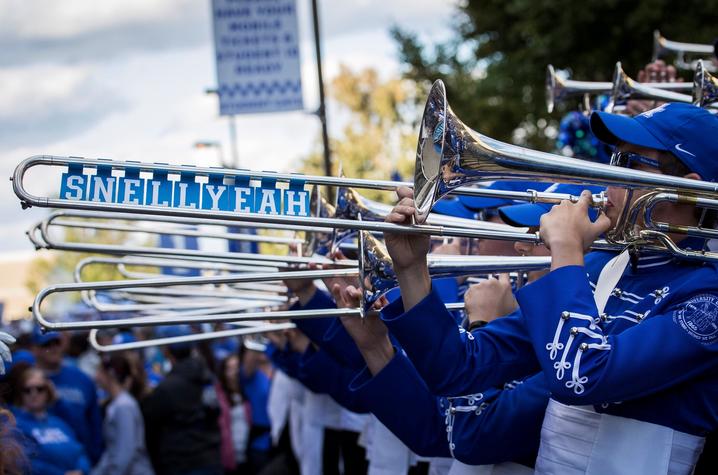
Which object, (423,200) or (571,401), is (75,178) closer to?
(423,200)

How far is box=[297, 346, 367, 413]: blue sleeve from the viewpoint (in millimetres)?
5934

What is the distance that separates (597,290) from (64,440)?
4280mm

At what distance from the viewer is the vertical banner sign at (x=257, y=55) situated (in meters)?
9.15

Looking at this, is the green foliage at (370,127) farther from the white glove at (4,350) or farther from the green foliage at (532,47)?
the white glove at (4,350)

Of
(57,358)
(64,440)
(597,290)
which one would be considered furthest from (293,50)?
(597,290)

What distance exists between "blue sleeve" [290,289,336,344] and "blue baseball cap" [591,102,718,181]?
2192 mm

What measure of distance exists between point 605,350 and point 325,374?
11.6ft

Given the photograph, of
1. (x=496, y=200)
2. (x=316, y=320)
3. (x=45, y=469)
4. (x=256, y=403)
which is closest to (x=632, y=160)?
(x=496, y=200)

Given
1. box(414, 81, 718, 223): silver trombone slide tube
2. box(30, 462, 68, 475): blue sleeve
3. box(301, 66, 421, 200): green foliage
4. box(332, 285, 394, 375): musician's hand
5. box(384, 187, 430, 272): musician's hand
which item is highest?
box(414, 81, 718, 223): silver trombone slide tube

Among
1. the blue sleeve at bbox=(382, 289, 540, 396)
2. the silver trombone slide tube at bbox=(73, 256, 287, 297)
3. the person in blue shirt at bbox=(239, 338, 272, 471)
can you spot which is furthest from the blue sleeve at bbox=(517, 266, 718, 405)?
the person in blue shirt at bbox=(239, 338, 272, 471)

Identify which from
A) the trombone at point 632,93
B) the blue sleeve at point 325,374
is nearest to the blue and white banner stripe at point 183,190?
the trombone at point 632,93

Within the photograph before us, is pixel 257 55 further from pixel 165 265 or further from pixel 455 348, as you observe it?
pixel 455 348

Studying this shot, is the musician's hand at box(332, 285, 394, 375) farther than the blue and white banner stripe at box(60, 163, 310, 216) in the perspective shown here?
Yes

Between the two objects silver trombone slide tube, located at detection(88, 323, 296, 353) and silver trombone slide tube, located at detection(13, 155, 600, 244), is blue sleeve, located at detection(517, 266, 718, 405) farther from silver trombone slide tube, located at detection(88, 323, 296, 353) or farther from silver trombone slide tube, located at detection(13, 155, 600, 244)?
silver trombone slide tube, located at detection(88, 323, 296, 353)
